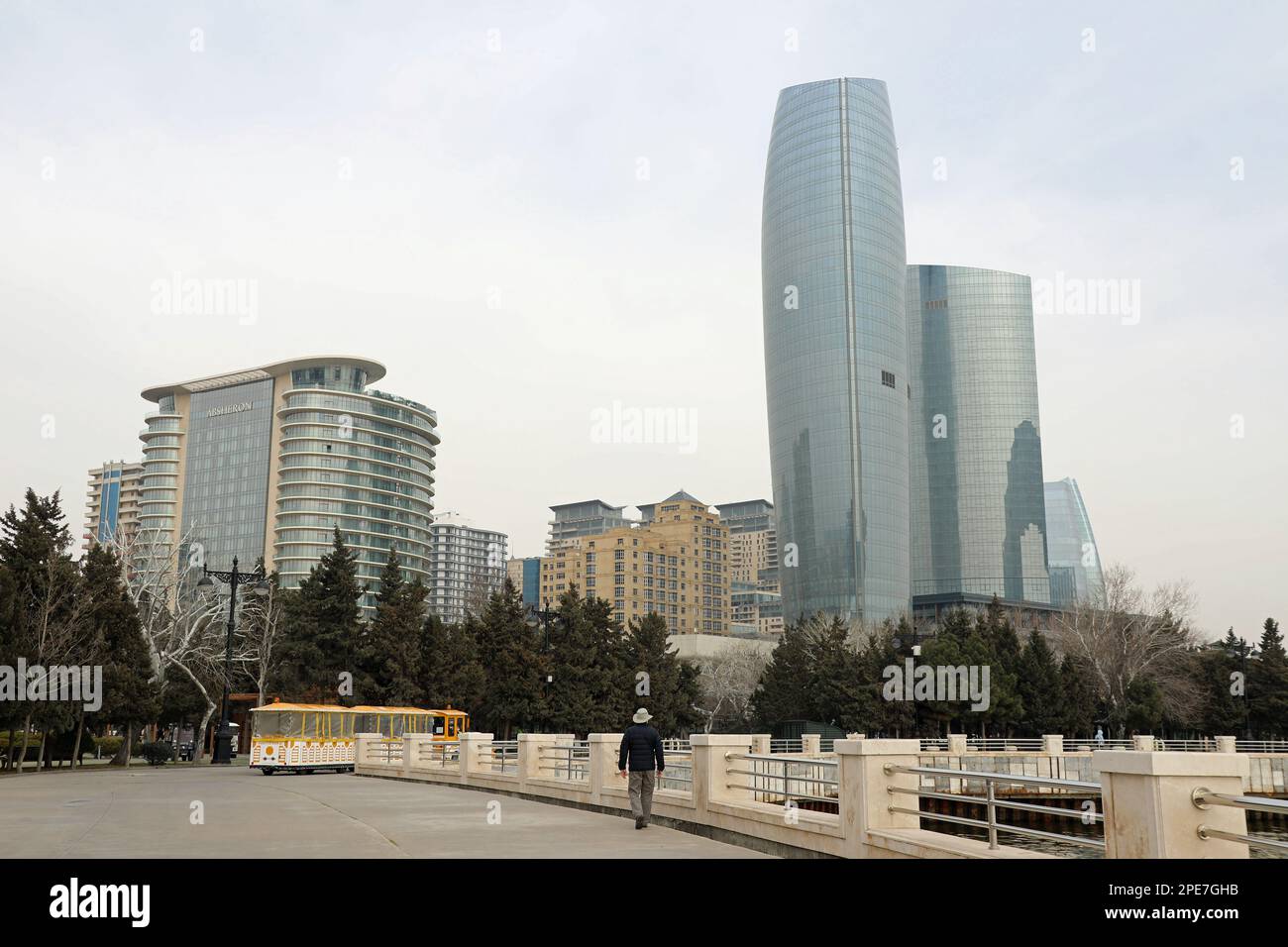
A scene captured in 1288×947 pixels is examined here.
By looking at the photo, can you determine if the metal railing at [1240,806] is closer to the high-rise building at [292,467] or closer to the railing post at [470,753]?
the railing post at [470,753]

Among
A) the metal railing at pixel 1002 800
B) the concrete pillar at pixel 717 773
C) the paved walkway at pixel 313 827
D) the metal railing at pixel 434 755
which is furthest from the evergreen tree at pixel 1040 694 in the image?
the metal railing at pixel 1002 800

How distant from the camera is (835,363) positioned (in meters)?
150

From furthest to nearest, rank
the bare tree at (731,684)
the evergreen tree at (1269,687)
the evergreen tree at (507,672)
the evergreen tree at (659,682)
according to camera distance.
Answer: the bare tree at (731,684) → the evergreen tree at (1269,687) → the evergreen tree at (659,682) → the evergreen tree at (507,672)

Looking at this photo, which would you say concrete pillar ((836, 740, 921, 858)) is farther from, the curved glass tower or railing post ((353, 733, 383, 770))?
the curved glass tower

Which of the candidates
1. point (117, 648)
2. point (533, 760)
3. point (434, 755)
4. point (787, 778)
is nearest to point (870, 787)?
point (787, 778)

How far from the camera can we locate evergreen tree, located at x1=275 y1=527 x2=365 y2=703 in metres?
60.0

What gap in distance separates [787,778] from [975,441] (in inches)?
6872

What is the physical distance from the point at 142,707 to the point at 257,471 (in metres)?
127

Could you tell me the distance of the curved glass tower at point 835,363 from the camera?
14988 cm

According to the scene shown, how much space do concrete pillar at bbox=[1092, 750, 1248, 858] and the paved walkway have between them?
5.72 meters

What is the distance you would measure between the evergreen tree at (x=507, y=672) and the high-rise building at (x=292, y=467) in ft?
283

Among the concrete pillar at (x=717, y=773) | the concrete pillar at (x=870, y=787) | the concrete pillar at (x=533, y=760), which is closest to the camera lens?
the concrete pillar at (x=870, y=787)
